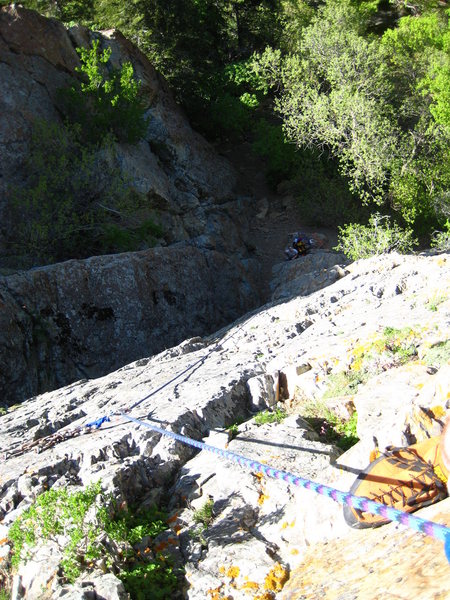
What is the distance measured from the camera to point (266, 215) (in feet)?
59.6

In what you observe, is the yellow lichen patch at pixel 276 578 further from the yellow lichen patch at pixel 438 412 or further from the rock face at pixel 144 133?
the rock face at pixel 144 133

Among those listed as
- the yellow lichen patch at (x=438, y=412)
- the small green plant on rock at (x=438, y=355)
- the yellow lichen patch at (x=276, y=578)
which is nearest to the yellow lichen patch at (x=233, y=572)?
the yellow lichen patch at (x=276, y=578)

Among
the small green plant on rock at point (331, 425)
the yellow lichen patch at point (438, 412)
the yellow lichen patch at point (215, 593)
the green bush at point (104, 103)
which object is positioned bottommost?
the yellow lichen patch at point (215, 593)

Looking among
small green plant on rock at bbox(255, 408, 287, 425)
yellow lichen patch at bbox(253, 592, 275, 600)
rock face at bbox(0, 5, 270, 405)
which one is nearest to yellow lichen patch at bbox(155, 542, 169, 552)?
yellow lichen patch at bbox(253, 592, 275, 600)

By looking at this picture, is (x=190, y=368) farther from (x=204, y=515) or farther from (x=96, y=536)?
(x=96, y=536)

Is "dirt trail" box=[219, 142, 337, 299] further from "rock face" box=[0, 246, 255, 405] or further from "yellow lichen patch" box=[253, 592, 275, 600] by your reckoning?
"yellow lichen patch" box=[253, 592, 275, 600]

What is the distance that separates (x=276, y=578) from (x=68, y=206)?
1010cm

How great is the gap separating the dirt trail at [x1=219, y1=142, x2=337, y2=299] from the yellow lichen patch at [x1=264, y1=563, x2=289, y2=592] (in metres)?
10.9

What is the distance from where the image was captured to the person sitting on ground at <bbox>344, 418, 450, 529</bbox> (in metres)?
2.88

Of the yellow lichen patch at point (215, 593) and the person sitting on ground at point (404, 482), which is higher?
the person sitting on ground at point (404, 482)

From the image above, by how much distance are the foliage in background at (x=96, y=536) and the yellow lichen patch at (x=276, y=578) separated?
52cm

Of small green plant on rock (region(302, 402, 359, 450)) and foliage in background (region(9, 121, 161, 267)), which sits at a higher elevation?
foliage in background (region(9, 121, 161, 267))

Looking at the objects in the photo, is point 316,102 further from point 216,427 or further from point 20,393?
point 216,427

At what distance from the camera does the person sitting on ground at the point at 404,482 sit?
2875mm
